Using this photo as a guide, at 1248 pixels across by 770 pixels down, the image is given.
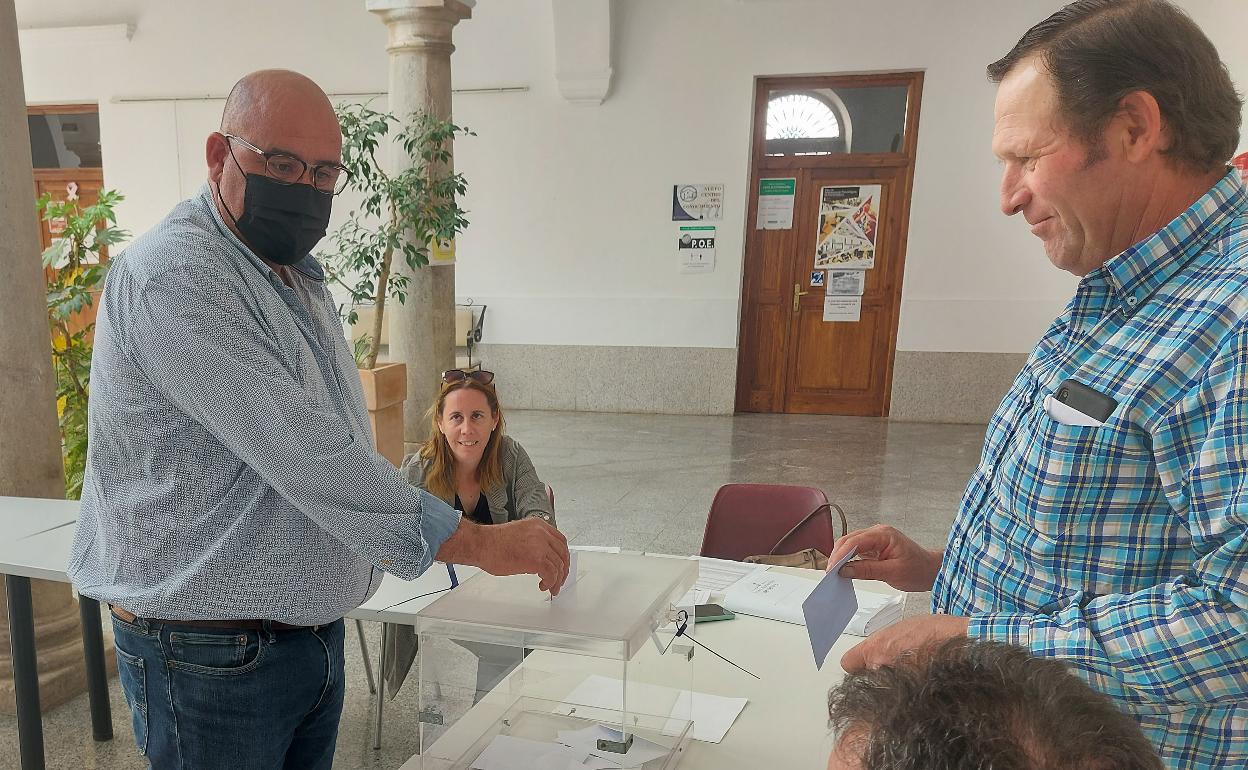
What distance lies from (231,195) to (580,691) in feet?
3.73

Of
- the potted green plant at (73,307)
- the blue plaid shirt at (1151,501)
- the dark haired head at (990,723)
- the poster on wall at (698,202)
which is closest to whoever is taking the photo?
the dark haired head at (990,723)

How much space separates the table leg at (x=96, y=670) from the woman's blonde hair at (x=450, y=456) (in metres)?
1.16

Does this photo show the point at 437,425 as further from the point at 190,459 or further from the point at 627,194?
the point at 627,194

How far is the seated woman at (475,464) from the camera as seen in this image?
2936 millimetres

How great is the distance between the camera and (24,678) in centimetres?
242

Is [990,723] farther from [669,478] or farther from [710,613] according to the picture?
[669,478]

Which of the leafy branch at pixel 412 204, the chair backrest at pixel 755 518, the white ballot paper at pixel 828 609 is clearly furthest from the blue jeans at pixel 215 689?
the leafy branch at pixel 412 204

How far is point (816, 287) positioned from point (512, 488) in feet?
19.0

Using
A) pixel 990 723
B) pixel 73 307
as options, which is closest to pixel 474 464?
pixel 73 307

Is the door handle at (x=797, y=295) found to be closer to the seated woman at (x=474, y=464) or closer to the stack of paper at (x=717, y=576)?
the seated woman at (x=474, y=464)

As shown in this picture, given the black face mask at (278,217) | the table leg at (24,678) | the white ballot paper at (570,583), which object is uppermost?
the black face mask at (278,217)

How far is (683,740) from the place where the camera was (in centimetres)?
155

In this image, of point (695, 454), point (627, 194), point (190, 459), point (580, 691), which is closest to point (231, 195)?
point (190, 459)

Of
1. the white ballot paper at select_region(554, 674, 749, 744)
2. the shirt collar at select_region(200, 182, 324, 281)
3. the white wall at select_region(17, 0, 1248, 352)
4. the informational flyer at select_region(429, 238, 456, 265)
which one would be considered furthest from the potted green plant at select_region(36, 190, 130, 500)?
the white wall at select_region(17, 0, 1248, 352)
